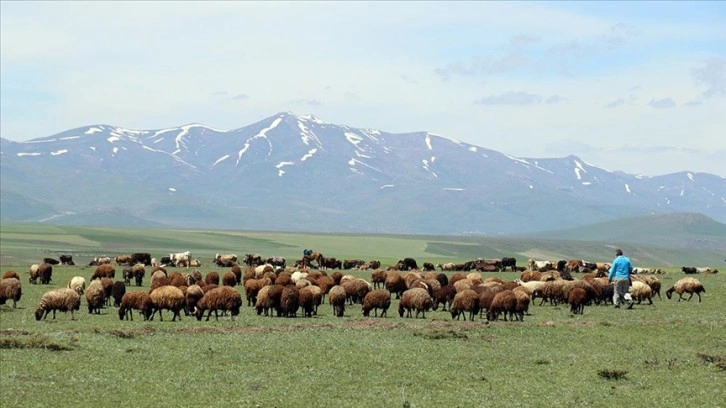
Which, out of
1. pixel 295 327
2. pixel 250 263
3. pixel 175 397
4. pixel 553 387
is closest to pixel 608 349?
pixel 553 387

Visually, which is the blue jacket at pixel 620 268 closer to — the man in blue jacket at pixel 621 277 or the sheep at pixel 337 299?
the man in blue jacket at pixel 621 277

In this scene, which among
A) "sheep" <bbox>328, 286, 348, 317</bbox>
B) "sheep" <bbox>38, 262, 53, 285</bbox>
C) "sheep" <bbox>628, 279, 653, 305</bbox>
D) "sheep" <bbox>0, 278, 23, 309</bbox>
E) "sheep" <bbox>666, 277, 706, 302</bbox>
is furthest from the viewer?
"sheep" <bbox>38, 262, 53, 285</bbox>

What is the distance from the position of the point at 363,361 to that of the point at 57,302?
50.0 ft

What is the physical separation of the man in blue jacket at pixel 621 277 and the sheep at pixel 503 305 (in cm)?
682

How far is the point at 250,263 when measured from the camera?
82.9 metres

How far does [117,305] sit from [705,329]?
78.1 ft

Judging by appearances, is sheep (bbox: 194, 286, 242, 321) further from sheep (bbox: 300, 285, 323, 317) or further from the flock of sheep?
sheep (bbox: 300, 285, 323, 317)

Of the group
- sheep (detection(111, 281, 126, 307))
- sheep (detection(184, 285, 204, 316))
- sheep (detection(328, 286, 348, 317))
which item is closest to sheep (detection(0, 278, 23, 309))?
sheep (detection(111, 281, 126, 307))

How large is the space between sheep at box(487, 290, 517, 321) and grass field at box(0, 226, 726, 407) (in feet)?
2.55

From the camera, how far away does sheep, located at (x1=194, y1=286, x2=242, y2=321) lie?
35.8 metres

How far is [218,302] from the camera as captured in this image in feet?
117

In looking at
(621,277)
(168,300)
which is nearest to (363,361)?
(168,300)

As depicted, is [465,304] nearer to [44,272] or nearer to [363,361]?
[363,361]

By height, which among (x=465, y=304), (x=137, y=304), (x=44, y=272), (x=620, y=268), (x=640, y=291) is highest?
(x=620, y=268)
